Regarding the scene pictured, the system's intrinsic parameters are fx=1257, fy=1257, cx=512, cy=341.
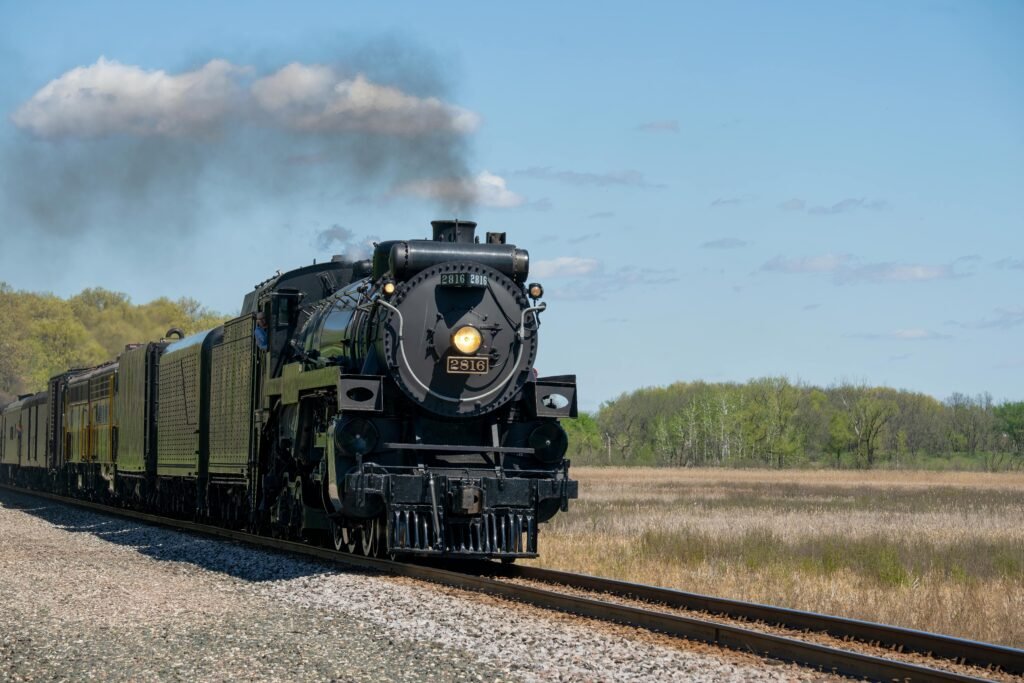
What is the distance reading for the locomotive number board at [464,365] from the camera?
1399cm

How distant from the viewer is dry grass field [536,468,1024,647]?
11.3 m

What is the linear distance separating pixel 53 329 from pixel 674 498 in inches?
2476

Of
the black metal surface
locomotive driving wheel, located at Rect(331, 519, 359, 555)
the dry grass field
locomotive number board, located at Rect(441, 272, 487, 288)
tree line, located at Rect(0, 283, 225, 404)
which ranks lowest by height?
the dry grass field

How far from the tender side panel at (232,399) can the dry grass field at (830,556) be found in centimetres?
470

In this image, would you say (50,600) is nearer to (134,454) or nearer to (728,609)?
(728,609)

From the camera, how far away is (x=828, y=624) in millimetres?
9461

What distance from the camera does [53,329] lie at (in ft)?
284

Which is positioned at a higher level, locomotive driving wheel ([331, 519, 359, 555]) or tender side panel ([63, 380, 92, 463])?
tender side panel ([63, 380, 92, 463])

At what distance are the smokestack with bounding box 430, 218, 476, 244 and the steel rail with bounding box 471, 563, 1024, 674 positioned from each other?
4039mm

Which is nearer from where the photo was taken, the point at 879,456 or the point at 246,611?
the point at 246,611

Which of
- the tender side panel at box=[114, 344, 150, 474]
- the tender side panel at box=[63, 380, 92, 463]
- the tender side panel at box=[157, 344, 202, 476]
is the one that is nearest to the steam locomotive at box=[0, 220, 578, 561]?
the tender side panel at box=[157, 344, 202, 476]

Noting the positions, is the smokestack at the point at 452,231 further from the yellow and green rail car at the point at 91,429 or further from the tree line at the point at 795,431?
the tree line at the point at 795,431

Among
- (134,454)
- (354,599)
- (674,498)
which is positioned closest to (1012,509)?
(674,498)

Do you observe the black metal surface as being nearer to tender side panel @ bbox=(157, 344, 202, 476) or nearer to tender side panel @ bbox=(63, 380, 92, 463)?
tender side panel @ bbox=(157, 344, 202, 476)
